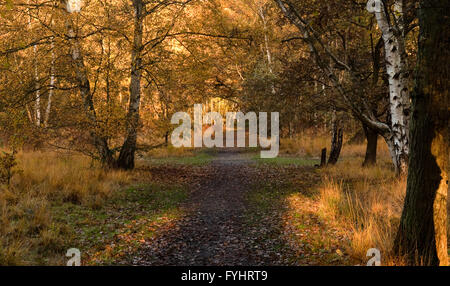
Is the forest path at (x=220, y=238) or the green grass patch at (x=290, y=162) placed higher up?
the green grass patch at (x=290, y=162)

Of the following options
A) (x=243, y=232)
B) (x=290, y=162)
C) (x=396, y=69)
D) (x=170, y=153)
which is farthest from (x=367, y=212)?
(x=170, y=153)

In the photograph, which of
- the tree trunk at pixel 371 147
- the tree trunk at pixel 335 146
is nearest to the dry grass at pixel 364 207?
the tree trunk at pixel 335 146

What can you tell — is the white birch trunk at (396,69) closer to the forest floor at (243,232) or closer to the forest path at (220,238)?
the forest floor at (243,232)

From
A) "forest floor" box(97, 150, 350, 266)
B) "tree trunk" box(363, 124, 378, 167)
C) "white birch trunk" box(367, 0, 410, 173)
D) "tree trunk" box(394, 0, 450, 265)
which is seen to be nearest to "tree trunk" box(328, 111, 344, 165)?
"tree trunk" box(363, 124, 378, 167)

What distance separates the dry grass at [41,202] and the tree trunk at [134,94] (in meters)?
1.48

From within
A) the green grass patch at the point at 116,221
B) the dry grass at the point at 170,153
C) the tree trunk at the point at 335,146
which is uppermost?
the tree trunk at the point at 335,146

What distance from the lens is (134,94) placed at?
556 inches

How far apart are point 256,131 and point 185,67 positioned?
21.8 meters

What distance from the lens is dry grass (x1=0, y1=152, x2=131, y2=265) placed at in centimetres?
559

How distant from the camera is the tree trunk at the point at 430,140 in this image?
167 inches

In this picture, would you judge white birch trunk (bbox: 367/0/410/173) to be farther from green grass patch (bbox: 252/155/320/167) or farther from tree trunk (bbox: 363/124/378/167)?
green grass patch (bbox: 252/155/320/167)

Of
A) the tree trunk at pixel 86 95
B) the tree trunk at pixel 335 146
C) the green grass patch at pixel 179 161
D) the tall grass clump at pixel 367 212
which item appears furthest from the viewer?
the green grass patch at pixel 179 161
